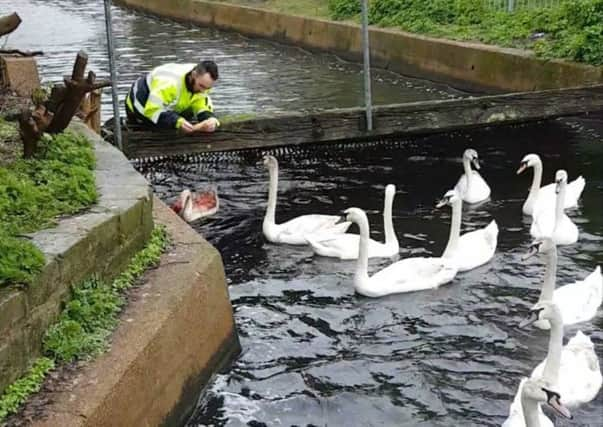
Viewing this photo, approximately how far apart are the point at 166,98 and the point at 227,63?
1099cm

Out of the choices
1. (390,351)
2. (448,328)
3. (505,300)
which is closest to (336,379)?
(390,351)

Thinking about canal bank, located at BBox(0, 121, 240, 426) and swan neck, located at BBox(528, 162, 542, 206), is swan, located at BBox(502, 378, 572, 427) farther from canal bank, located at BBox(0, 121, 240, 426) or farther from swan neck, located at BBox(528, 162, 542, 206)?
swan neck, located at BBox(528, 162, 542, 206)

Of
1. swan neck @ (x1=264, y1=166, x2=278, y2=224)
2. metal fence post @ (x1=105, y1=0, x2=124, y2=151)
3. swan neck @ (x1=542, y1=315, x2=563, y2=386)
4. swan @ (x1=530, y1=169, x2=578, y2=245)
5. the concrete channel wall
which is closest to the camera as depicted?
swan neck @ (x1=542, y1=315, x2=563, y2=386)

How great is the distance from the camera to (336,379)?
6.43m

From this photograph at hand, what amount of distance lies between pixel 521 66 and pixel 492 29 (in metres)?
2.39

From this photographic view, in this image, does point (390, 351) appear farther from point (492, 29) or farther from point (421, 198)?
point (492, 29)

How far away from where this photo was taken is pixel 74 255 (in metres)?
5.10

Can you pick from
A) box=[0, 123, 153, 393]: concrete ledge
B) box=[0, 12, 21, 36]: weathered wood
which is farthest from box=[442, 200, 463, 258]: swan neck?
box=[0, 12, 21, 36]: weathered wood

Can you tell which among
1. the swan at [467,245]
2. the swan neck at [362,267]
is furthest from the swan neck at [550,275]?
the swan neck at [362,267]

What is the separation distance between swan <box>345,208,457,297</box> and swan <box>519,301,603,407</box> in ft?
5.80

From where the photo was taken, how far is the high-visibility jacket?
10.1 m

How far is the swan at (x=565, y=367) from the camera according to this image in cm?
605

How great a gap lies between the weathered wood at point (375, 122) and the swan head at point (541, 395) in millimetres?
5821

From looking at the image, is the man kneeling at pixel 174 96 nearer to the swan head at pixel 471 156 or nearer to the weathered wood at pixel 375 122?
the weathered wood at pixel 375 122
